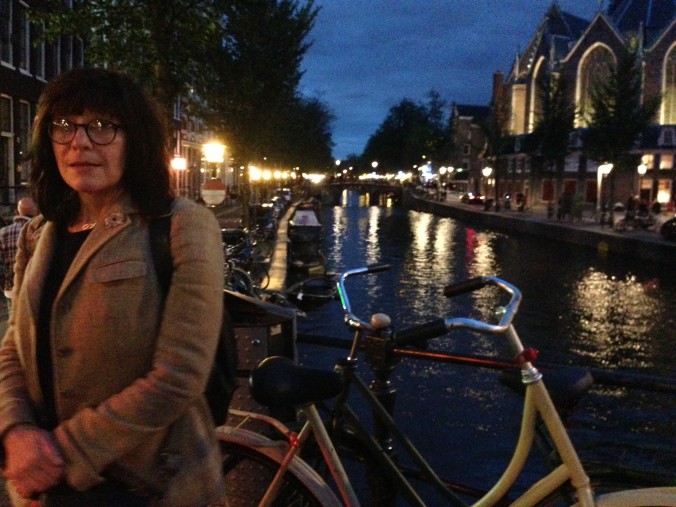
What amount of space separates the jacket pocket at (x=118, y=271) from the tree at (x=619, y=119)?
38.7 m

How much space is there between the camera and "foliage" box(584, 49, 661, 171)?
125 ft

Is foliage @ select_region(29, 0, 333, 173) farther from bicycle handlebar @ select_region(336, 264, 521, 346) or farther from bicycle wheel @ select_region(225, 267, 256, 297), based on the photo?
bicycle handlebar @ select_region(336, 264, 521, 346)

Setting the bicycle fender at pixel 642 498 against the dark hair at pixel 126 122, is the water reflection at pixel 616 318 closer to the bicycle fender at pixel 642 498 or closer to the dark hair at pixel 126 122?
the bicycle fender at pixel 642 498

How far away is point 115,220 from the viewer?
5.93 ft

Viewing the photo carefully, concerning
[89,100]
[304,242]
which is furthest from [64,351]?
[304,242]

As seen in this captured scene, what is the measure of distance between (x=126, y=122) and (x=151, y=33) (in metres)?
9.84

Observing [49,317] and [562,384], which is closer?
[49,317]

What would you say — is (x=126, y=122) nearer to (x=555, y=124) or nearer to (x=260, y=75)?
(x=260, y=75)

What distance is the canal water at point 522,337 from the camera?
278 inches

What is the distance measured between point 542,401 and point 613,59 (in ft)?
211

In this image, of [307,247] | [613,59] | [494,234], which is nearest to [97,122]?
[307,247]

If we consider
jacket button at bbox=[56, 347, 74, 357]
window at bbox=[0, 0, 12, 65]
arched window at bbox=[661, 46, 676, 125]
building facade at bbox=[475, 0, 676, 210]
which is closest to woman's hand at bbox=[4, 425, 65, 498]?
jacket button at bbox=[56, 347, 74, 357]

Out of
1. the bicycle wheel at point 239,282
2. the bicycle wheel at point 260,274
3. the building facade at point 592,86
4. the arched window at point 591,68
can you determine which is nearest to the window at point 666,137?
the building facade at point 592,86

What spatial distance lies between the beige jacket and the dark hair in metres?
0.07
